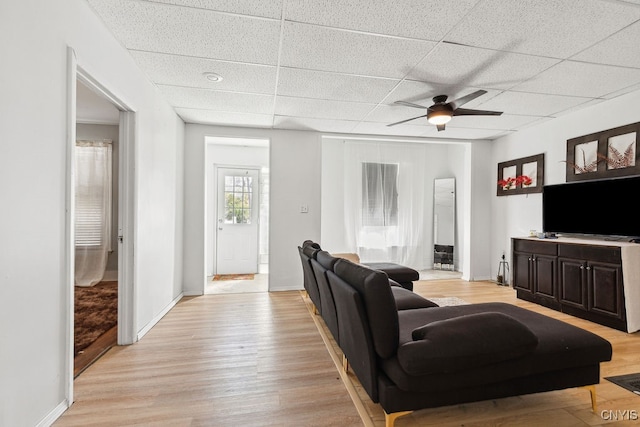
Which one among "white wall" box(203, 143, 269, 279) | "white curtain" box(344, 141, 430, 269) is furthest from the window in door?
"white curtain" box(344, 141, 430, 269)

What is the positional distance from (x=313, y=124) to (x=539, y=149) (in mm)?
3398

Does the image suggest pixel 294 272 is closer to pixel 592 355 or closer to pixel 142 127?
pixel 142 127

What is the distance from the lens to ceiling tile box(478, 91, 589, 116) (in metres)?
3.39

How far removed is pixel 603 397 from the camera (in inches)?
72.4

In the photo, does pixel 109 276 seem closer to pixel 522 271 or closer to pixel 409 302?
pixel 409 302

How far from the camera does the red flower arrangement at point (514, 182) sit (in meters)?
4.45

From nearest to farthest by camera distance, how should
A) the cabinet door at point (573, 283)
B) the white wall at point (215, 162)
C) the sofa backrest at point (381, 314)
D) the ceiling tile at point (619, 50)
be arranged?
the sofa backrest at point (381, 314)
the ceiling tile at point (619, 50)
the cabinet door at point (573, 283)
the white wall at point (215, 162)

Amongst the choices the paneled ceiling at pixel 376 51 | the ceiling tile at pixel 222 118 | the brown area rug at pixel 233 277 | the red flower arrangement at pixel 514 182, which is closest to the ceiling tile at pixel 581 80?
the paneled ceiling at pixel 376 51

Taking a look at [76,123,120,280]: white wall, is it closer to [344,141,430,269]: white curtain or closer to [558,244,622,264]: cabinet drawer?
[344,141,430,269]: white curtain

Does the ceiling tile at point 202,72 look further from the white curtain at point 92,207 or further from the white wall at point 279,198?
the white curtain at point 92,207

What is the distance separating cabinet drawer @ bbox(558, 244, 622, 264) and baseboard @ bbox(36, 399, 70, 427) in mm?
4672

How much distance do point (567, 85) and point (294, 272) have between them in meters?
4.12

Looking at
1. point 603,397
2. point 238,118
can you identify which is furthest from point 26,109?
point 603,397

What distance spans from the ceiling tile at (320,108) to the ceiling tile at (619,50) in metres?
2.03
